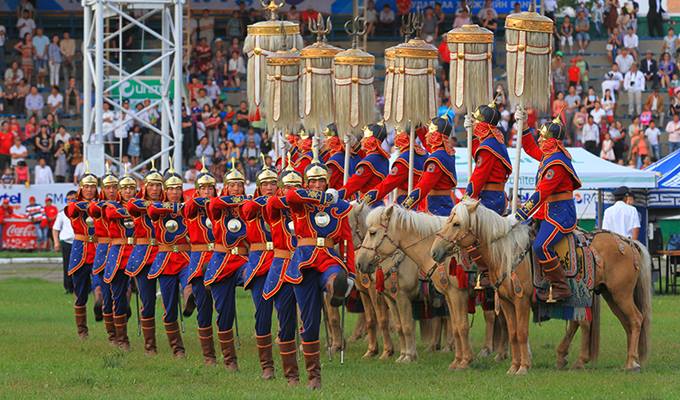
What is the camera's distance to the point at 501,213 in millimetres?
16422

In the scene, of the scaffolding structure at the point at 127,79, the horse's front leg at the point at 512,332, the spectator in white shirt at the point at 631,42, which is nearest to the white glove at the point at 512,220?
the horse's front leg at the point at 512,332

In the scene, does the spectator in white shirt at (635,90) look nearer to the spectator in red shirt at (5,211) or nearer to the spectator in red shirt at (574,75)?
the spectator in red shirt at (574,75)

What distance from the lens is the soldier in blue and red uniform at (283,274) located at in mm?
13656

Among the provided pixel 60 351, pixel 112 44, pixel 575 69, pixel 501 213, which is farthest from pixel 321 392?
pixel 575 69

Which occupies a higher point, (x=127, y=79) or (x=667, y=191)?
(x=127, y=79)

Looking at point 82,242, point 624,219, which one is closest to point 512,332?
point 82,242

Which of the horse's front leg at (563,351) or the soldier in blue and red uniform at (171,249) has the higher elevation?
the soldier in blue and red uniform at (171,249)

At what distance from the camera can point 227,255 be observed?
15156 mm

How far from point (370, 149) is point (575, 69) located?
19701mm

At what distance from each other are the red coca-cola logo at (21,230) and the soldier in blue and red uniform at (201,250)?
56.4 feet

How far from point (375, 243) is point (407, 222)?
44cm

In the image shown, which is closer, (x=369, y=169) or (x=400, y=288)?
(x=400, y=288)

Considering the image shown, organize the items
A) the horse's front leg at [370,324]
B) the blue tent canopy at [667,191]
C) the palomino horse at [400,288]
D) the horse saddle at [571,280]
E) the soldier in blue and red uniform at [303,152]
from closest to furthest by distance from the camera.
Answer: the horse saddle at [571,280] < the palomino horse at [400,288] < the horse's front leg at [370,324] < the soldier in blue and red uniform at [303,152] < the blue tent canopy at [667,191]

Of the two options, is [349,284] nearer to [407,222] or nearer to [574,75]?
[407,222]
